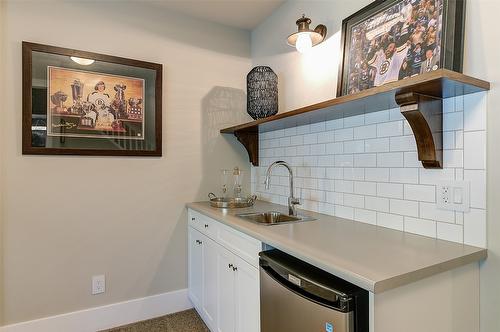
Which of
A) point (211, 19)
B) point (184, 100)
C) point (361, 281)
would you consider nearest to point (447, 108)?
point (361, 281)

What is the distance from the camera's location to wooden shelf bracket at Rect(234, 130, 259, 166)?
97.9 inches

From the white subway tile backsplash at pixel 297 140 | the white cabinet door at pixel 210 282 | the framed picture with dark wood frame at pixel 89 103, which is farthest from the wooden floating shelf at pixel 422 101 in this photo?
the framed picture with dark wood frame at pixel 89 103

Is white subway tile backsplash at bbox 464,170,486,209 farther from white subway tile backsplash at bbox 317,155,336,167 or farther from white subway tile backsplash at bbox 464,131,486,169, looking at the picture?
white subway tile backsplash at bbox 317,155,336,167

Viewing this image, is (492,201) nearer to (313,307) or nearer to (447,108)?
(447,108)

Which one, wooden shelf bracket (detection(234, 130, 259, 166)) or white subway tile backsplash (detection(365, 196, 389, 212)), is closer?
white subway tile backsplash (detection(365, 196, 389, 212))

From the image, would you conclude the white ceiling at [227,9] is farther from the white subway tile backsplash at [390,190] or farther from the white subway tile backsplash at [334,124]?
the white subway tile backsplash at [390,190]

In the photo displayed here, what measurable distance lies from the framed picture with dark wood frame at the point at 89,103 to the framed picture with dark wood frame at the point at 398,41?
1415 mm

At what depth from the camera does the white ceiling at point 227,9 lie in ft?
7.34

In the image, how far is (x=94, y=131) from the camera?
2.06 metres

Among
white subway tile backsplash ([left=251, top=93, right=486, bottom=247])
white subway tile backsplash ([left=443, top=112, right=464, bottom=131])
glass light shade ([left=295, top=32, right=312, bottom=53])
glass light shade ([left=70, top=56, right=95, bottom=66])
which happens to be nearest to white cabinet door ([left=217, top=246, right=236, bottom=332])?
white subway tile backsplash ([left=251, top=93, right=486, bottom=247])

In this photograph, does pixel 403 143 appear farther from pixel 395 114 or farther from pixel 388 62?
pixel 388 62

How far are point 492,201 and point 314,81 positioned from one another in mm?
1229

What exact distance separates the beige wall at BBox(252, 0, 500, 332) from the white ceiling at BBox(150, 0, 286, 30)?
9cm

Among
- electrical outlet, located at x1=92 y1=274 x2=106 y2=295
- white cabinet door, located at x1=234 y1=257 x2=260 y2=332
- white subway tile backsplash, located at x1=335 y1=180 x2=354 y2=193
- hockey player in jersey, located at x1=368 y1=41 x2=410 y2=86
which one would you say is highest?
hockey player in jersey, located at x1=368 y1=41 x2=410 y2=86
